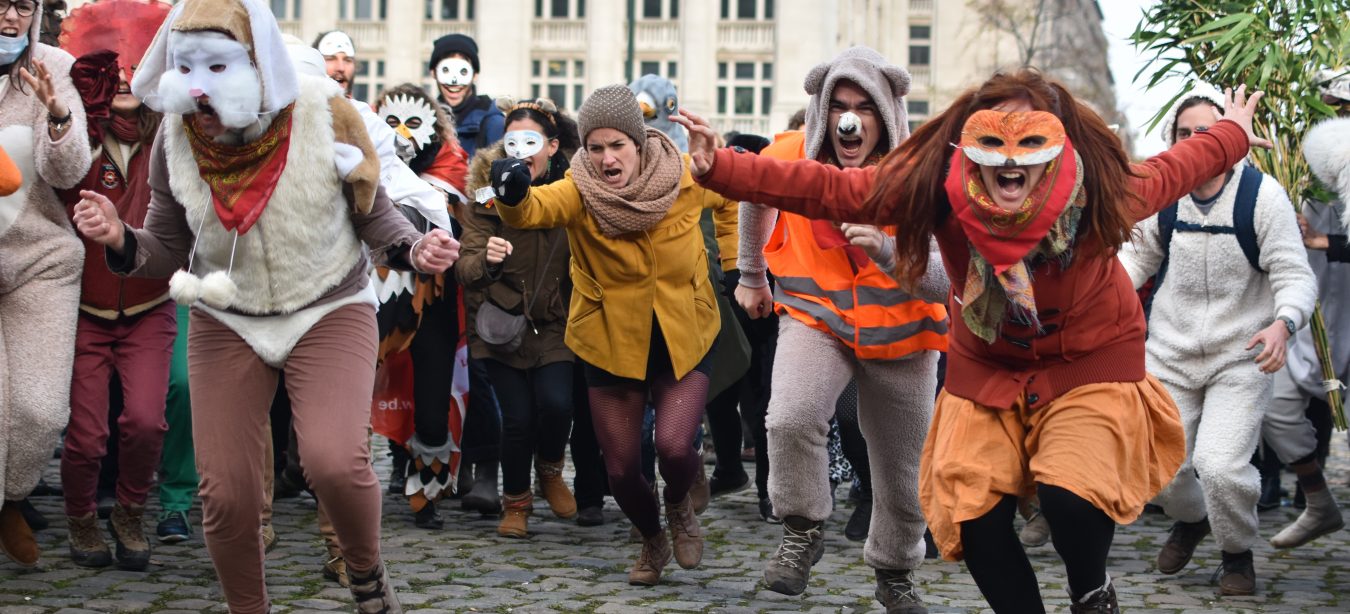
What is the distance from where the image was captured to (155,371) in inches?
299

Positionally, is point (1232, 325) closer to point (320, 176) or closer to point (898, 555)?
point (898, 555)

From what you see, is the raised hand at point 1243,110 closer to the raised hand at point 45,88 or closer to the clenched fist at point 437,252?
the clenched fist at point 437,252

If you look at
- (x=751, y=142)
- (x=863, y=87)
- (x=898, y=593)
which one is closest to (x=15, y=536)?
(x=898, y=593)

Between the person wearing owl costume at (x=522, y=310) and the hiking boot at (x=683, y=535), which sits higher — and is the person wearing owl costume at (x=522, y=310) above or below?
above

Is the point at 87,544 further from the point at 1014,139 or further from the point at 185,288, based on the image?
the point at 1014,139

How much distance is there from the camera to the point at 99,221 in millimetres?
5551

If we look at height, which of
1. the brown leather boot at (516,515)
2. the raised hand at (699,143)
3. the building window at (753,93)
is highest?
the building window at (753,93)

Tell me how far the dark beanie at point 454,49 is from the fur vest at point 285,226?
17.8ft

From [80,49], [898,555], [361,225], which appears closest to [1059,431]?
[898,555]

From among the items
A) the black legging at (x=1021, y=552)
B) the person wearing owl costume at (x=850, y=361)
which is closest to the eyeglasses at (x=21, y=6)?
the person wearing owl costume at (x=850, y=361)

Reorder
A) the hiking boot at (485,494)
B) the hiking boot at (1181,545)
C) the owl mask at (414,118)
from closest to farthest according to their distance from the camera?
the hiking boot at (1181,545)
the owl mask at (414,118)
the hiking boot at (485,494)

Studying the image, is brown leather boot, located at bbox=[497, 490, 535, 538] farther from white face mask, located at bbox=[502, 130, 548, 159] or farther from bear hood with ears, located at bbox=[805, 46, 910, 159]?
bear hood with ears, located at bbox=[805, 46, 910, 159]

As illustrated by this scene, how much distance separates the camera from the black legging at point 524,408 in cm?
860

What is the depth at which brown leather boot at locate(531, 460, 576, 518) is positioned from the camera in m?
9.38
